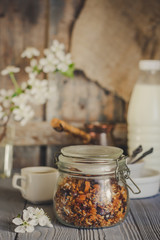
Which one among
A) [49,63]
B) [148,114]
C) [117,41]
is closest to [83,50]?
[117,41]

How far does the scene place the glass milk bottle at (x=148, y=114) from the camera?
5.11ft

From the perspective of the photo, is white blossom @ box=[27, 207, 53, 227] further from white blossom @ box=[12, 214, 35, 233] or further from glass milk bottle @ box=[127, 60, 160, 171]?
glass milk bottle @ box=[127, 60, 160, 171]

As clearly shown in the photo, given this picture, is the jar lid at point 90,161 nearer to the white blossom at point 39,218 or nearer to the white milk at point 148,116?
the white blossom at point 39,218

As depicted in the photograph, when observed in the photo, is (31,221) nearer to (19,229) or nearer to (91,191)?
(19,229)

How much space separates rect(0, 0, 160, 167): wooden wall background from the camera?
1.70m

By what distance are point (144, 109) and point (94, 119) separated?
0.29 metres

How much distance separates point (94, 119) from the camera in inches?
69.5

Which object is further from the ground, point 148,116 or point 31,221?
point 148,116

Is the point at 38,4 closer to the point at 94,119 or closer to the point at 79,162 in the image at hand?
the point at 94,119

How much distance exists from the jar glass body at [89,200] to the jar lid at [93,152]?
0.02 m

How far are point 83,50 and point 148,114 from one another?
0.42 meters

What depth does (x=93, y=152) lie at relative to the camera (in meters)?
1.03

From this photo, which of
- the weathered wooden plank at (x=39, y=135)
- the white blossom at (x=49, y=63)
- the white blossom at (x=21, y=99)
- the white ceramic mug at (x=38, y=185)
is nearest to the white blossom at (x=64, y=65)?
the white blossom at (x=49, y=63)

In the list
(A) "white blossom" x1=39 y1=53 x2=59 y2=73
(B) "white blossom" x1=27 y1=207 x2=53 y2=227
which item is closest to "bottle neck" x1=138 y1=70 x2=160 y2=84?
(A) "white blossom" x1=39 y1=53 x2=59 y2=73
